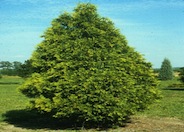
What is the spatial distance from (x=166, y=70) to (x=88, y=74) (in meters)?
57.0

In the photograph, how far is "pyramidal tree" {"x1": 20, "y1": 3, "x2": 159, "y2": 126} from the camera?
34.2 feet

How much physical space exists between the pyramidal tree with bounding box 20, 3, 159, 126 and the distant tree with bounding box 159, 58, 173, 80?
5333 centimetres

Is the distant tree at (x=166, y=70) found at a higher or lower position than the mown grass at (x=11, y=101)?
higher

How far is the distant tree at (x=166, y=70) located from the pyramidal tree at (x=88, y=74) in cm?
5333

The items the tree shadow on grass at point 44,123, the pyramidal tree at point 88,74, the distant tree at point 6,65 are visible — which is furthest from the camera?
the distant tree at point 6,65

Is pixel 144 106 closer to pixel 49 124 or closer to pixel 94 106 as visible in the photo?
pixel 94 106

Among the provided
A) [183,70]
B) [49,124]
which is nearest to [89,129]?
[49,124]

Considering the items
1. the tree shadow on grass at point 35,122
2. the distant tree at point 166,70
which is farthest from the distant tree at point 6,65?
the tree shadow on grass at point 35,122

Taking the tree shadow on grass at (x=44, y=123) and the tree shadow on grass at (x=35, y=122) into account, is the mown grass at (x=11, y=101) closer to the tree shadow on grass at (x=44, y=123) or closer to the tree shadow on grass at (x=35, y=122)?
Answer: the tree shadow on grass at (x=35, y=122)

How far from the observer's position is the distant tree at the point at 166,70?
64.0 meters

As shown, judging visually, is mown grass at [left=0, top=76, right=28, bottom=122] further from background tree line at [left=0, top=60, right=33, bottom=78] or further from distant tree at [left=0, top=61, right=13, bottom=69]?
distant tree at [left=0, top=61, right=13, bottom=69]

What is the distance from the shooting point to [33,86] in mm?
11281

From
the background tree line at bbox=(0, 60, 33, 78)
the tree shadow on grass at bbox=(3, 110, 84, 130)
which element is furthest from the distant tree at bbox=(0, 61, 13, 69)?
the tree shadow on grass at bbox=(3, 110, 84, 130)

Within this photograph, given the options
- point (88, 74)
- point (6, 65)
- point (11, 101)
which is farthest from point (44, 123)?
point (6, 65)
